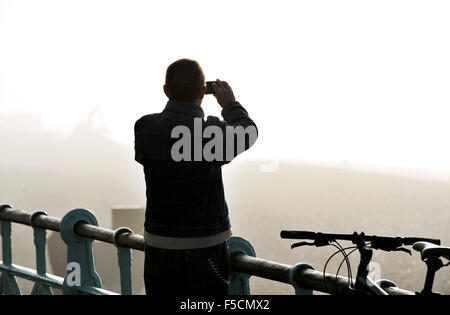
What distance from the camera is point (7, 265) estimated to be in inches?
203

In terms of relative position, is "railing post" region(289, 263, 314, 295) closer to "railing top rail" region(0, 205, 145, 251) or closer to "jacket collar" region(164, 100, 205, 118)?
"jacket collar" region(164, 100, 205, 118)

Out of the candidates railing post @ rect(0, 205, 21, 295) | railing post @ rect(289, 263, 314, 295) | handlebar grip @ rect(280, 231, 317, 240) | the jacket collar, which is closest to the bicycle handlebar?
handlebar grip @ rect(280, 231, 317, 240)

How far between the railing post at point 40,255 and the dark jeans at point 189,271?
2.00 metres

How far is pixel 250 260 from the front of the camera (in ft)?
10.1

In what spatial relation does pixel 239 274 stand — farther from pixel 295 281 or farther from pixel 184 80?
pixel 184 80

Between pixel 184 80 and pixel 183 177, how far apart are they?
1.48 ft

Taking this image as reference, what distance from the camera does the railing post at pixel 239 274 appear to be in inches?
124

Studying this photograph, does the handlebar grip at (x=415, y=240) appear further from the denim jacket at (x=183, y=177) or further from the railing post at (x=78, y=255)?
the railing post at (x=78, y=255)

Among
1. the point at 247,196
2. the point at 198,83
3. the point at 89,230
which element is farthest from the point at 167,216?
the point at 247,196

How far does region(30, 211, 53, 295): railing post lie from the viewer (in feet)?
15.2

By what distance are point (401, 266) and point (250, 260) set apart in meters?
126

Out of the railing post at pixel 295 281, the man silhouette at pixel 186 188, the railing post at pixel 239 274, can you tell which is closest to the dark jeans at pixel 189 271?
the man silhouette at pixel 186 188
